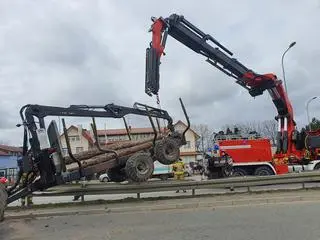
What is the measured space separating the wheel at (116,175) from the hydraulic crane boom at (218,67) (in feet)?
10.4

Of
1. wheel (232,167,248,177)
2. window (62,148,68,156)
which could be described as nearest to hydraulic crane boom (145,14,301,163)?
wheel (232,167,248,177)

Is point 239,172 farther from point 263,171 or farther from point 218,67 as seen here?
point 218,67

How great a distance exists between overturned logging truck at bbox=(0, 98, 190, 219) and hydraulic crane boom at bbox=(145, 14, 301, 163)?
8.19 ft

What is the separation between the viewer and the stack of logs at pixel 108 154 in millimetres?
14966

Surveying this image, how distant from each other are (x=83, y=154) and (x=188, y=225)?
547 centimetres


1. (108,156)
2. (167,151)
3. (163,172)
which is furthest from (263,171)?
(163,172)

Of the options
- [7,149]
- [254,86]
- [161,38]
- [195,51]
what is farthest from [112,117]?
[7,149]

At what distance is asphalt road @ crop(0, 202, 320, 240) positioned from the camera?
1012cm

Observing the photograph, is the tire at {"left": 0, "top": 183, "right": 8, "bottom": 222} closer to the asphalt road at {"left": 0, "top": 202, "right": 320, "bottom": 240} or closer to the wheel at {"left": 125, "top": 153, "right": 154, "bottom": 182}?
the asphalt road at {"left": 0, "top": 202, "right": 320, "bottom": 240}

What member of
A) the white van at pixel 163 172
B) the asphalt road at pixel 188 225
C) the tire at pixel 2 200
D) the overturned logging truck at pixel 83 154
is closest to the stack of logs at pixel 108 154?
the overturned logging truck at pixel 83 154

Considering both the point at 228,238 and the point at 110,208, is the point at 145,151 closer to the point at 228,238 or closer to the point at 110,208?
the point at 110,208

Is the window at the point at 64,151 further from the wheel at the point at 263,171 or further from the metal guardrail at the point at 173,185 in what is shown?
the wheel at the point at 263,171

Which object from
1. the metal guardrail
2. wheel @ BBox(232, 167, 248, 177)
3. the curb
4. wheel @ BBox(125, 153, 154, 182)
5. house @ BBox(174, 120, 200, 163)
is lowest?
the curb

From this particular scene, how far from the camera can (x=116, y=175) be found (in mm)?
17500
